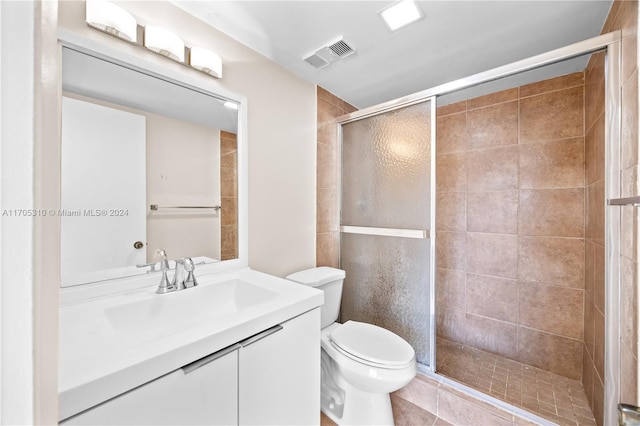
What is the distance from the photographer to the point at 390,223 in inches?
73.2

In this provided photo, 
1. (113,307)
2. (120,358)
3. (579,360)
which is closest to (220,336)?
(120,358)

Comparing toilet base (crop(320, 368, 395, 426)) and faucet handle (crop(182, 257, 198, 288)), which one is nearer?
faucet handle (crop(182, 257, 198, 288))

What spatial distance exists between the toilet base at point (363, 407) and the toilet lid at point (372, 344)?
20 cm

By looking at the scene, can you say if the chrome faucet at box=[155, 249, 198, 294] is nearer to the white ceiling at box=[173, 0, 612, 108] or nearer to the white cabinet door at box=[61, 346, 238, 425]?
the white cabinet door at box=[61, 346, 238, 425]

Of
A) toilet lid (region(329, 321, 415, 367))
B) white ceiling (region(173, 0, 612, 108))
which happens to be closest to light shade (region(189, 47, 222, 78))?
white ceiling (region(173, 0, 612, 108))

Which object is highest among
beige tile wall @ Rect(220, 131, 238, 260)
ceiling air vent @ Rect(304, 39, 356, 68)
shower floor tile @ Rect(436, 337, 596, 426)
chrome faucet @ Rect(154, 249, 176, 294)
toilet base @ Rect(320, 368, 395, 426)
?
ceiling air vent @ Rect(304, 39, 356, 68)

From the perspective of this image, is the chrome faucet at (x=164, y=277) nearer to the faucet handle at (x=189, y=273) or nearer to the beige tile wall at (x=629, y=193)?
the faucet handle at (x=189, y=273)

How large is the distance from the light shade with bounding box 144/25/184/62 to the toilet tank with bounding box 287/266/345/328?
134 cm

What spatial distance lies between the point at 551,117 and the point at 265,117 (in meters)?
2.03

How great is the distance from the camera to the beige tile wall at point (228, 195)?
4.83 feet

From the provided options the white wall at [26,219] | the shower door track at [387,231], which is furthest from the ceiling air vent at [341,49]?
the white wall at [26,219]

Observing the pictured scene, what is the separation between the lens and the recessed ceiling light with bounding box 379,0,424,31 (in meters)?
1.27

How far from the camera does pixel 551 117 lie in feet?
6.28

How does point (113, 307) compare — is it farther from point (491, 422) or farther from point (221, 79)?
point (491, 422)
